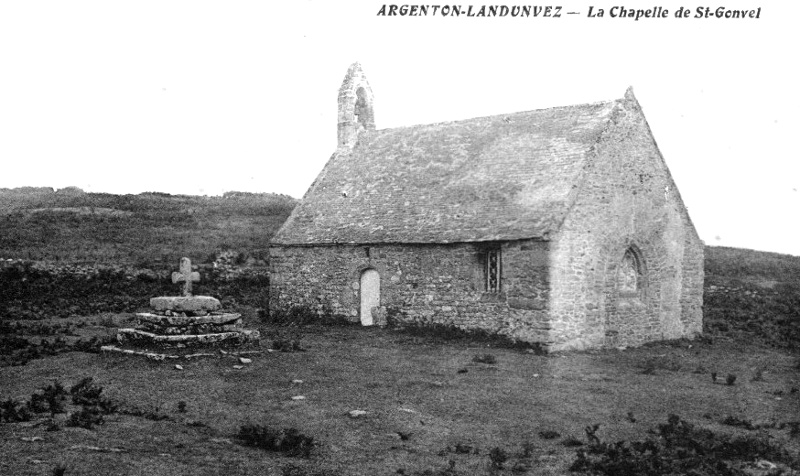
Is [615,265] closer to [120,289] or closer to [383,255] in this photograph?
[383,255]

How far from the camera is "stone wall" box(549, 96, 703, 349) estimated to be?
20047 millimetres

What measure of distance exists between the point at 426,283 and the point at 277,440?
43.0 feet

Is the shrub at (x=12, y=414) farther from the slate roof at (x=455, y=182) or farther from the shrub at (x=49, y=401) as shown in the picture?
the slate roof at (x=455, y=182)

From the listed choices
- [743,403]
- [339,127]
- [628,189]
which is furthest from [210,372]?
[339,127]

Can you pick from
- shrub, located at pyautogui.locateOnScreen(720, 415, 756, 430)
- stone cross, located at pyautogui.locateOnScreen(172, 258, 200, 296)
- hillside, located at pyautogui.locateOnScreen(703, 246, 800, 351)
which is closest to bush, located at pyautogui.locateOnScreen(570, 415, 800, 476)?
shrub, located at pyautogui.locateOnScreen(720, 415, 756, 430)

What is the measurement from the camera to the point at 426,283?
22.5 metres

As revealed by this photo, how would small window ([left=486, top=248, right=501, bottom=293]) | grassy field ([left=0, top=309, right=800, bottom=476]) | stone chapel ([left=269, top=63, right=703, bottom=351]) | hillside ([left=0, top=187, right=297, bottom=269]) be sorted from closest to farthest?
grassy field ([left=0, top=309, right=800, bottom=476]), stone chapel ([left=269, top=63, right=703, bottom=351]), small window ([left=486, top=248, right=501, bottom=293]), hillside ([left=0, top=187, right=297, bottom=269])

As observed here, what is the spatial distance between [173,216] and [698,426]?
124ft

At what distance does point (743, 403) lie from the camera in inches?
530

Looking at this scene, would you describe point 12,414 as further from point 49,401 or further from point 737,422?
point 737,422

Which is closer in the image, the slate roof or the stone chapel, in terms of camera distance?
the stone chapel

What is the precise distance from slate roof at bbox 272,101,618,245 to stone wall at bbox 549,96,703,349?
796mm

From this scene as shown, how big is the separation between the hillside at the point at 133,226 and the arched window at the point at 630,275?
62.0ft

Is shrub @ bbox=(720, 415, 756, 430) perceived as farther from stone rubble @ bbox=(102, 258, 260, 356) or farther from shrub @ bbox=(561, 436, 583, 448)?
stone rubble @ bbox=(102, 258, 260, 356)
